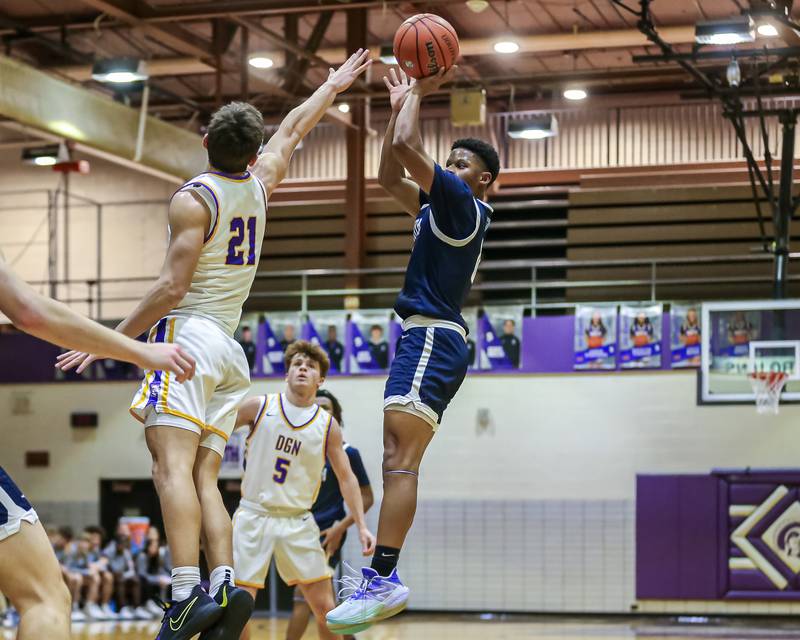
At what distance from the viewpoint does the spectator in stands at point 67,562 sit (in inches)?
653

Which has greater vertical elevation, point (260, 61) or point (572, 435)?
point (260, 61)

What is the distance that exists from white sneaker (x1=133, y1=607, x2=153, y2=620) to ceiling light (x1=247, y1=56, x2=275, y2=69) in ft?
26.7

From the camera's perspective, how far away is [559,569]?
16938 mm

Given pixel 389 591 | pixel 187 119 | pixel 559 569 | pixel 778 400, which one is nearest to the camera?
pixel 389 591

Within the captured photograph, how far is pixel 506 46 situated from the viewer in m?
18.3

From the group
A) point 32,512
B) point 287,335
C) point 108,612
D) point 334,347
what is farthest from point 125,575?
point 32,512

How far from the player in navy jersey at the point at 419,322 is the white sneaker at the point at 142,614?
11.5 m

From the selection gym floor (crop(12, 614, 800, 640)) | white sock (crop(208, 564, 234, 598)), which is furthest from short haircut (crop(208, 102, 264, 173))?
gym floor (crop(12, 614, 800, 640))

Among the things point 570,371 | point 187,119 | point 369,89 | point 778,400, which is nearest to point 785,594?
point 778,400

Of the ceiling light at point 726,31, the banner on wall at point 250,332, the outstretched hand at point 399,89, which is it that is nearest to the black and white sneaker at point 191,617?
the outstretched hand at point 399,89

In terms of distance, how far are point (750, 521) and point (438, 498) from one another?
4.14 meters

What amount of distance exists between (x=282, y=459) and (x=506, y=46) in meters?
11.0

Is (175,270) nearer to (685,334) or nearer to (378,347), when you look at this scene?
(685,334)

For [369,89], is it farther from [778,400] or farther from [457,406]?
[778,400]
